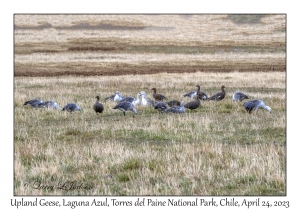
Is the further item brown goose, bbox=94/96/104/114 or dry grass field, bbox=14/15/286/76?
dry grass field, bbox=14/15/286/76

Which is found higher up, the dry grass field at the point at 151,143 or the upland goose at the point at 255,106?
the upland goose at the point at 255,106

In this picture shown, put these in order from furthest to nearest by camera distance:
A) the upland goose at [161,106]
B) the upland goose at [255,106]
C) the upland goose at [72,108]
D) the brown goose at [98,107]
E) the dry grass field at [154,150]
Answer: the upland goose at [72,108] < the upland goose at [161,106] < the brown goose at [98,107] < the upland goose at [255,106] < the dry grass field at [154,150]

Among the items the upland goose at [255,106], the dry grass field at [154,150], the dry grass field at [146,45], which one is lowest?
the dry grass field at [154,150]

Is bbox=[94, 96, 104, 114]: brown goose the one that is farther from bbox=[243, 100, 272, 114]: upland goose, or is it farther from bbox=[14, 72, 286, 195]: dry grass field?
Result: bbox=[243, 100, 272, 114]: upland goose

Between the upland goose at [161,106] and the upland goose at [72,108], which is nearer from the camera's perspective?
the upland goose at [161,106]

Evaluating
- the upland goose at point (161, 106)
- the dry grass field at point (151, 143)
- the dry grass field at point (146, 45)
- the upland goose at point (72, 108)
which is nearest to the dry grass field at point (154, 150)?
the dry grass field at point (151, 143)

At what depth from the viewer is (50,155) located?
1096 cm

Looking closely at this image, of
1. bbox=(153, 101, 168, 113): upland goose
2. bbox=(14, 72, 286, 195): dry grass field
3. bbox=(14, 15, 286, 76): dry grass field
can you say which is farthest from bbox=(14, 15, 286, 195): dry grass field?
bbox=(14, 15, 286, 76): dry grass field

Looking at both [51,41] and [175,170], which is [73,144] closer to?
[175,170]

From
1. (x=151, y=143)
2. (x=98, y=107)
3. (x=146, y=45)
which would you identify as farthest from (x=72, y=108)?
(x=146, y=45)

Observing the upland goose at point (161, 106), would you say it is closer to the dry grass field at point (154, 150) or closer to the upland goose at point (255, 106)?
the dry grass field at point (154, 150)

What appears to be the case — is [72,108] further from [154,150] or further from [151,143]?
[154,150]

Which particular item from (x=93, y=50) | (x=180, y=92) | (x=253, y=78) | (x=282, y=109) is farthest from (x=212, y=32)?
(x=282, y=109)

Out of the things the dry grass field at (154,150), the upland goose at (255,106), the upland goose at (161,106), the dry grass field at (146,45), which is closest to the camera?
the dry grass field at (154,150)
